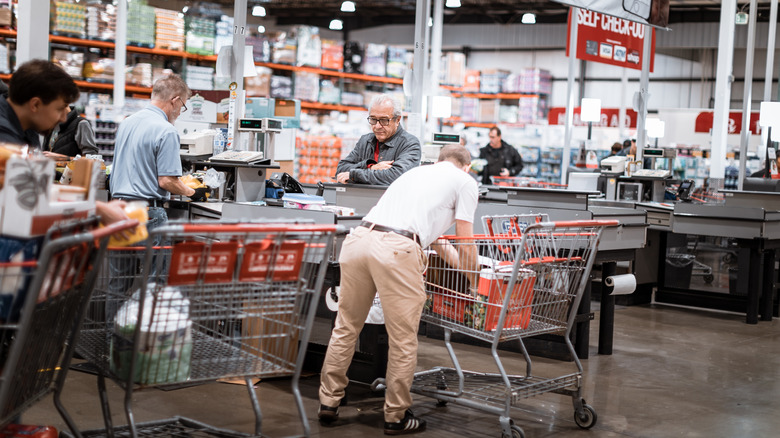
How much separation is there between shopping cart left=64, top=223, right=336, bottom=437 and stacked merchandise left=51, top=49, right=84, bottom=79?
8.51 metres

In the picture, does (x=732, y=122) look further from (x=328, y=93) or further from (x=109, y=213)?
(x=109, y=213)

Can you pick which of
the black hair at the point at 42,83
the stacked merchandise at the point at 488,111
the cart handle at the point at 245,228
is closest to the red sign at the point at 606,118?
the stacked merchandise at the point at 488,111

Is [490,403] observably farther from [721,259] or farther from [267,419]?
[721,259]

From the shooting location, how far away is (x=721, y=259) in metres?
8.57

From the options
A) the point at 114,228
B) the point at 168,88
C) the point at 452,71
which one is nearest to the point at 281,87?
the point at 452,71

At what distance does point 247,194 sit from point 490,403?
2.43 m

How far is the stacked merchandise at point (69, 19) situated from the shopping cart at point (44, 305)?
9109mm

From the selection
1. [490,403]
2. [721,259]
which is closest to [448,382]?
[490,403]

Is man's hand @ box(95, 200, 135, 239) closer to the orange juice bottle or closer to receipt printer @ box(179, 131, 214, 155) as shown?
the orange juice bottle

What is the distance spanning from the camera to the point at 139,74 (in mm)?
11766

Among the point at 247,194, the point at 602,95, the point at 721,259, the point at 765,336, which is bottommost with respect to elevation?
the point at 765,336

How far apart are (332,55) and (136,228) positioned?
12277mm

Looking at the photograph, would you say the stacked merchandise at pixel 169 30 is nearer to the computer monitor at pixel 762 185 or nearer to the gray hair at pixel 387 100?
the gray hair at pixel 387 100

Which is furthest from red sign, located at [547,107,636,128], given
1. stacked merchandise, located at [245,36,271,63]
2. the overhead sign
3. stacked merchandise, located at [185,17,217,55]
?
the overhead sign
